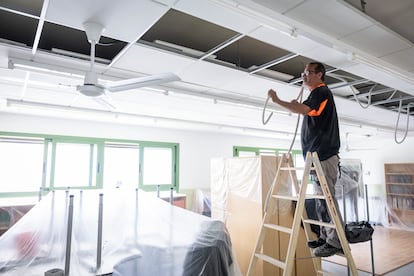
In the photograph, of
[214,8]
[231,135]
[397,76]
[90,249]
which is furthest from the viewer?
[231,135]

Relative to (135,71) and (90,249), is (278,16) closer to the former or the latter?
(135,71)

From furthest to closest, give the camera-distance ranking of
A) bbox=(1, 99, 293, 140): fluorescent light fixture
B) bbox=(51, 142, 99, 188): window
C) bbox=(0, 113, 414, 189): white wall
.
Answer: bbox=(51, 142, 99, 188): window, bbox=(0, 113, 414, 189): white wall, bbox=(1, 99, 293, 140): fluorescent light fixture

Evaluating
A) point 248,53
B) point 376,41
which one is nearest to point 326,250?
point 376,41

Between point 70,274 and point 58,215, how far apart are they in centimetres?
52

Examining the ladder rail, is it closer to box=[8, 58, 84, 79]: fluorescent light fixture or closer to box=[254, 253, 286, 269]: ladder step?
box=[254, 253, 286, 269]: ladder step

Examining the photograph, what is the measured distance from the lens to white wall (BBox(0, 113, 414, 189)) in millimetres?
5305

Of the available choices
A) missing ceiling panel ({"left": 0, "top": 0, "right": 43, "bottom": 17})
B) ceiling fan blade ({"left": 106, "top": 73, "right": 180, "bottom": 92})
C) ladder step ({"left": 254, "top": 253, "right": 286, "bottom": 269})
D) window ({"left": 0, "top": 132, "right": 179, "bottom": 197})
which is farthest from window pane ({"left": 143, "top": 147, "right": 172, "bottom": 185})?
ladder step ({"left": 254, "top": 253, "right": 286, "bottom": 269})

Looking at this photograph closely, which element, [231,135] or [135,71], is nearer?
[135,71]

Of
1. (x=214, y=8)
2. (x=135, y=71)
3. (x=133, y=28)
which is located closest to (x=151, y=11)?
(x=133, y=28)

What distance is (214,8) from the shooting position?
1.85 meters

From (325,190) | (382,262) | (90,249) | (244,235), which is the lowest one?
(382,262)

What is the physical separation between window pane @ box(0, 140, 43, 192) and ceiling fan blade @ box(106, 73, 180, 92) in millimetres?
3938

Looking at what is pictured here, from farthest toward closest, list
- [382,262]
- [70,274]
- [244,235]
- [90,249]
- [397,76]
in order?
[382,262]
[244,235]
[397,76]
[90,249]
[70,274]

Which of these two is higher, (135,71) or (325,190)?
(135,71)
